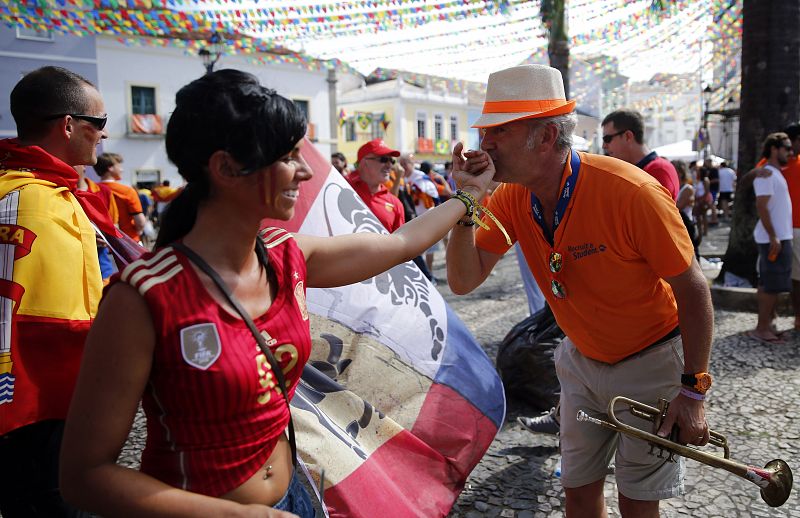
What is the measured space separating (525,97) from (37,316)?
176 cm

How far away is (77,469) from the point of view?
1194 mm

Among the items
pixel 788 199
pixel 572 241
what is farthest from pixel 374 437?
pixel 788 199

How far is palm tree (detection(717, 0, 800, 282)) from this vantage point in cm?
725

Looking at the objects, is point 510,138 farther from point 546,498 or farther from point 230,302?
point 546,498

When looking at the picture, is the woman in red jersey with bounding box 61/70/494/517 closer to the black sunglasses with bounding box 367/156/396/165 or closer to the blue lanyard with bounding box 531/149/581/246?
the blue lanyard with bounding box 531/149/581/246

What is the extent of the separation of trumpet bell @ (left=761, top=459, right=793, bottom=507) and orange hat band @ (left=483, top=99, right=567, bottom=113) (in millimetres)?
1432

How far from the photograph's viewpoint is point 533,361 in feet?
13.7

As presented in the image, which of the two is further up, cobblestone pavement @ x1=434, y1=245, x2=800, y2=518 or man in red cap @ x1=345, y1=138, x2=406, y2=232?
man in red cap @ x1=345, y1=138, x2=406, y2=232

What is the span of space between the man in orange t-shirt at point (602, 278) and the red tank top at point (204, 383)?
122 cm

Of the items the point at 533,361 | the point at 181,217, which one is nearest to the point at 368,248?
the point at 181,217

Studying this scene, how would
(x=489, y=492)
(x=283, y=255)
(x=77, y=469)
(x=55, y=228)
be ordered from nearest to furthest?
(x=77, y=469) → (x=283, y=255) → (x=55, y=228) → (x=489, y=492)

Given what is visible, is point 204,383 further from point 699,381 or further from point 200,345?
point 699,381

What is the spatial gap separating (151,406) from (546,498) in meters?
2.52

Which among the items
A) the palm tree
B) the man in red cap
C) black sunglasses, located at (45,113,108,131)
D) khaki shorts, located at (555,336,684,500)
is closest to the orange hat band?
khaki shorts, located at (555,336,684,500)
